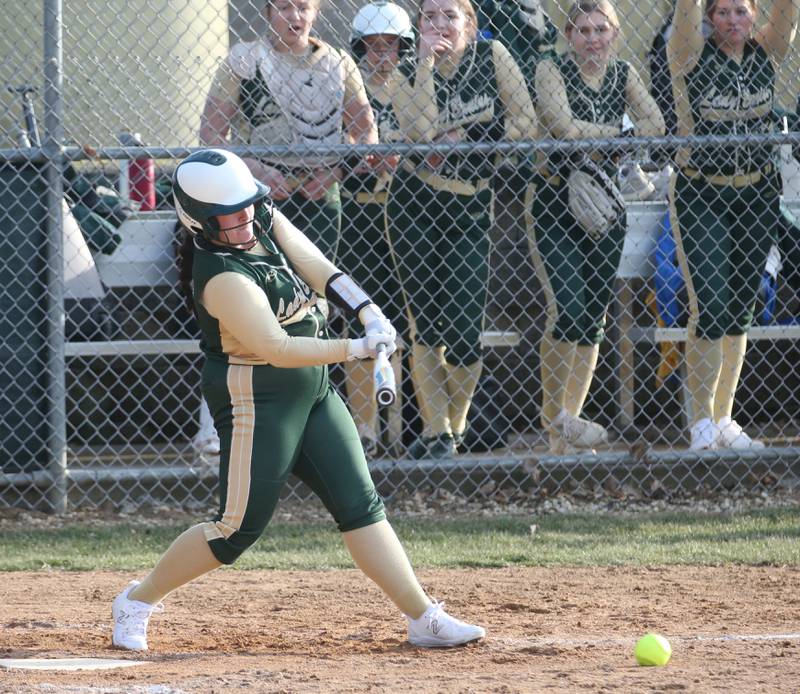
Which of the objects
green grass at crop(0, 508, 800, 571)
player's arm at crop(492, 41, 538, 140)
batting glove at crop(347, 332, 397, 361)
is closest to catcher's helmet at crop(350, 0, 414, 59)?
player's arm at crop(492, 41, 538, 140)

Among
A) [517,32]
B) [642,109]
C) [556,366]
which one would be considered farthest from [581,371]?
[517,32]

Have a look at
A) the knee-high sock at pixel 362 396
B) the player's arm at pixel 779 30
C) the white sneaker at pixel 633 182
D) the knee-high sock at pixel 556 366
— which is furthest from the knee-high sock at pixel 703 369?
the knee-high sock at pixel 362 396

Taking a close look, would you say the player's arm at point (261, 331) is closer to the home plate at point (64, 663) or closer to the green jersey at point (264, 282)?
the green jersey at point (264, 282)

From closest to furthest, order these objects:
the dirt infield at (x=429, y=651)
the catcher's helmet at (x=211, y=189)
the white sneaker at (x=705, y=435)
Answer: the dirt infield at (x=429, y=651) → the catcher's helmet at (x=211, y=189) → the white sneaker at (x=705, y=435)

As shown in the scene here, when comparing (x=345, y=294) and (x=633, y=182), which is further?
(x=633, y=182)

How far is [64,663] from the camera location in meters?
3.64

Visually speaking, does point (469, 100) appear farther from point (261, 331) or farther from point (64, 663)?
point (64, 663)

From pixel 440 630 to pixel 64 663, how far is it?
1098mm

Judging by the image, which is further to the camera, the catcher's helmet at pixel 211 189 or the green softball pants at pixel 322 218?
the green softball pants at pixel 322 218

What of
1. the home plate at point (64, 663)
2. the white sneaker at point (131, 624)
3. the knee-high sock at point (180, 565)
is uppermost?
the knee-high sock at point (180, 565)

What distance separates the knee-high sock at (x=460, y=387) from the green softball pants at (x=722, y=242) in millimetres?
1119

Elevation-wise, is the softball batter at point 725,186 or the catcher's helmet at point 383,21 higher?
the catcher's helmet at point 383,21

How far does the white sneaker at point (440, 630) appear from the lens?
12.2 ft

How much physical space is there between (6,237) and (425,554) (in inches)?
98.5
